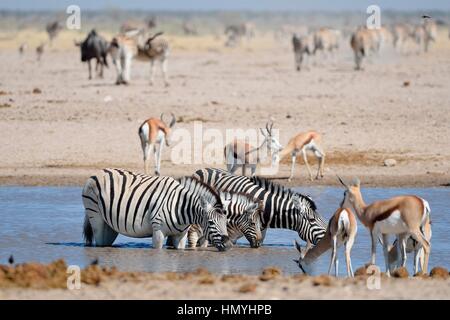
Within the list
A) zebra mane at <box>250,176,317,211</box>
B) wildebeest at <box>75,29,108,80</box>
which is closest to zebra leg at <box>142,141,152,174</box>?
zebra mane at <box>250,176,317,211</box>

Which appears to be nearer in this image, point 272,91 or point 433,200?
point 433,200

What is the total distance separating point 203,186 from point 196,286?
129 inches

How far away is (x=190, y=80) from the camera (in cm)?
2634

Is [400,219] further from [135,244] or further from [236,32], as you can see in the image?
[236,32]

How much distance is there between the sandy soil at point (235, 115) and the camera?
16.2m

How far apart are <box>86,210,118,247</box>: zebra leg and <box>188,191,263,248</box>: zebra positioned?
32.8 inches

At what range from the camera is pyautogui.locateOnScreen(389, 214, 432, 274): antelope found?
9602mm

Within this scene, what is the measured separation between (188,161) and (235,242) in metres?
4.66

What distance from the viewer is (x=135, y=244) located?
12016 millimetres

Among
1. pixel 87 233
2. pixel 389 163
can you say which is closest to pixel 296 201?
pixel 87 233

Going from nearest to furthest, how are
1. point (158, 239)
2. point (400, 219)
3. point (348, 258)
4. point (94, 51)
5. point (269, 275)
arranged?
point (269, 275) < point (400, 219) < point (348, 258) < point (158, 239) < point (94, 51)

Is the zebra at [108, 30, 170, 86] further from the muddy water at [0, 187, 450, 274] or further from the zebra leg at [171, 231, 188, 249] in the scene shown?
the zebra leg at [171, 231, 188, 249]
